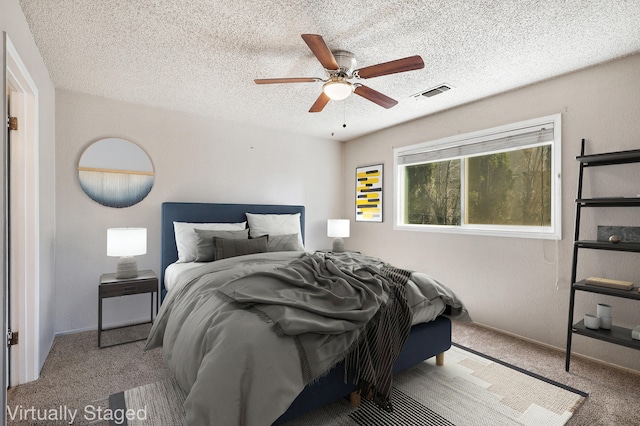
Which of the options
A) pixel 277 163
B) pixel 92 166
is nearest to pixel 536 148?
pixel 277 163

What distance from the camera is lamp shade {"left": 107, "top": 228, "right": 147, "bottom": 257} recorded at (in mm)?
2828

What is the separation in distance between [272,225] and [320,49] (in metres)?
2.38

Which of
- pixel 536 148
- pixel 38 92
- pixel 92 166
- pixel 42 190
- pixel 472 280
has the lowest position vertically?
pixel 472 280

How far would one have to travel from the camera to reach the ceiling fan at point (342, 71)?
189 centimetres

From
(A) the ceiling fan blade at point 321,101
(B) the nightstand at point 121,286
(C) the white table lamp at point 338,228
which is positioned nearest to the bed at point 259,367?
(B) the nightstand at point 121,286

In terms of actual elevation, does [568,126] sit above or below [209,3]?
below

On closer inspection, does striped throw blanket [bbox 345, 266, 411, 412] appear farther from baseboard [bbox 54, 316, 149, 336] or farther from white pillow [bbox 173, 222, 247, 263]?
baseboard [bbox 54, 316, 149, 336]

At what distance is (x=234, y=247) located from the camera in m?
3.19

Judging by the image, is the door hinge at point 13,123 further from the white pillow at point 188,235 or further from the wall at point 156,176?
the white pillow at point 188,235

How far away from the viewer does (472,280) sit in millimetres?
3424

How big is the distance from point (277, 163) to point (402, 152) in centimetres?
178

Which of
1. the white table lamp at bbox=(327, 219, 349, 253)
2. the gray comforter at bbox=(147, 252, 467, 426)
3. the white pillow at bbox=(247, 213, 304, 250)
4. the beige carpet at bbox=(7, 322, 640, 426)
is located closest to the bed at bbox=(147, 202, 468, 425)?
the gray comforter at bbox=(147, 252, 467, 426)

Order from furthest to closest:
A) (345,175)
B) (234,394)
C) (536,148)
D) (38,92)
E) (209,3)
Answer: (345,175), (536,148), (38,92), (209,3), (234,394)

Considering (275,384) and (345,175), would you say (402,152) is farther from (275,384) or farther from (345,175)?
(275,384)
